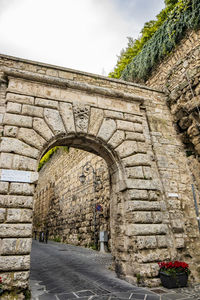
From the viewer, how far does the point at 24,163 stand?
372 cm

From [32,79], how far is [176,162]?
3.82 metres

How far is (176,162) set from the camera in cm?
515

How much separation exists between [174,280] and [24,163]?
321 cm

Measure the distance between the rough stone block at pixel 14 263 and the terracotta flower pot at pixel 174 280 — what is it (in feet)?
7.34

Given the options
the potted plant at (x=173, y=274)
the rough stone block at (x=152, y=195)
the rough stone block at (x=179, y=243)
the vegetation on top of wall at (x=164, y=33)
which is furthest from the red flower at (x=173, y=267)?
the vegetation on top of wall at (x=164, y=33)

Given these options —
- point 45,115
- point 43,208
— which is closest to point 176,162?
point 45,115

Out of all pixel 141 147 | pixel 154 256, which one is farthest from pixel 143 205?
pixel 141 147

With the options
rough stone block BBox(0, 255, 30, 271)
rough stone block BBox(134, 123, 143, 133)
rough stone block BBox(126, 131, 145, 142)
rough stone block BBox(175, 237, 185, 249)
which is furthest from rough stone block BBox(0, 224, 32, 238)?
rough stone block BBox(134, 123, 143, 133)

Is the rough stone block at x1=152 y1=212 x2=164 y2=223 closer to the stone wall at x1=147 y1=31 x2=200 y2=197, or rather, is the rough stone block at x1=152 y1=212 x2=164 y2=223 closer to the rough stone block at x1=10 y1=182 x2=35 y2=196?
the stone wall at x1=147 y1=31 x2=200 y2=197

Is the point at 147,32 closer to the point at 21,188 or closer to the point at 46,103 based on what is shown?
the point at 46,103

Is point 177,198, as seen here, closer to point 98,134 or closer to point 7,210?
point 98,134

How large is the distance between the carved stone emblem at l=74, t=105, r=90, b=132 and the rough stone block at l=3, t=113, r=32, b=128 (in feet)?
3.12

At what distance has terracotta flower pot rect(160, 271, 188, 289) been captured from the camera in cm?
345

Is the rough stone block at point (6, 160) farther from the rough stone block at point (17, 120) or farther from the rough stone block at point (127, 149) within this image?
the rough stone block at point (127, 149)
